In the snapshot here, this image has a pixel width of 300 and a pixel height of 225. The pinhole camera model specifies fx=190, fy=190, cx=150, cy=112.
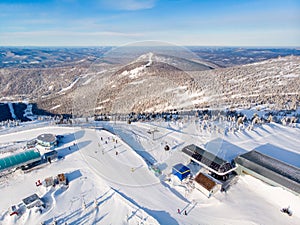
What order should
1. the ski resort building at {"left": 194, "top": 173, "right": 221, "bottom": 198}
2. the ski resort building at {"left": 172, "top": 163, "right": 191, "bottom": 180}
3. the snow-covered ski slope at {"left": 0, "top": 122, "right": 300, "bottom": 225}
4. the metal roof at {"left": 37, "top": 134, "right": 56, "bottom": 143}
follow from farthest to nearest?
the metal roof at {"left": 37, "top": 134, "right": 56, "bottom": 143} → the ski resort building at {"left": 172, "top": 163, "right": 191, "bottom": 180} → the ski resort building at {"left": 194, "top": 173, "right": 221, "bottom": 198} → the snow-covered ski slope at {"left": 0, "top": 122, "right": 300, "bottom": 225}

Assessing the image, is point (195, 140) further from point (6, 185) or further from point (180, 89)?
point (6, 185)

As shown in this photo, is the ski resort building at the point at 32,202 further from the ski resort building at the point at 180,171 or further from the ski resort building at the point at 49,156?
the ski resort building at the point at 180,171

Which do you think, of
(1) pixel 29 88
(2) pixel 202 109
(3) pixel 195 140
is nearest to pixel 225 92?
(2) pixel 202 109

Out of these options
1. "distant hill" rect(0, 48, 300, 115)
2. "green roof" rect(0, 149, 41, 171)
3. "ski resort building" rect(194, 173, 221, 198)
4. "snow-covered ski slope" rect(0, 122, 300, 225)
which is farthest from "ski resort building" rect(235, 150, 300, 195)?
"green roof" rect(0, 149, 41, 171)

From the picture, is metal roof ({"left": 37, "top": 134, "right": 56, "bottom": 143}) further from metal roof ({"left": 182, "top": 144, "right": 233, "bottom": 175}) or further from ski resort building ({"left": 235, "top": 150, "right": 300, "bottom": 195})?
ski resort building ({"left": 235, "top": 150, "right": 300, "bottom": 195})

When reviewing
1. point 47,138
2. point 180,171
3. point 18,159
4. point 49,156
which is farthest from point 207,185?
point 47,138

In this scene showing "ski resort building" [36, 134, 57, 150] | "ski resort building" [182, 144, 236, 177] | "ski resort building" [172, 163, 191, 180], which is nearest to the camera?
"ski resort building" [182, 144, 236, 177]

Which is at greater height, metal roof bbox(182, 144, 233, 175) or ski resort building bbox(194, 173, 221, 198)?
metal roof bbox(182, 144, 233, 175)

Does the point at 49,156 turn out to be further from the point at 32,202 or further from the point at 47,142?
the point at 32,202
